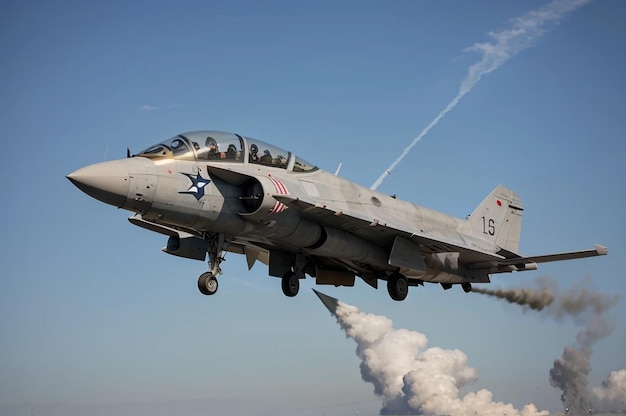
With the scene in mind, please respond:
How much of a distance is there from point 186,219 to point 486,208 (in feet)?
38.4

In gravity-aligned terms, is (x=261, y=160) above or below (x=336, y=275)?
above

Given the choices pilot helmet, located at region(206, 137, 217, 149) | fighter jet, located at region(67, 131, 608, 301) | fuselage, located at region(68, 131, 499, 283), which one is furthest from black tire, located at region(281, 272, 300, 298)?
pilot helmet, located at region(206, 137, 217, 149)

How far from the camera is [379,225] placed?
68.3ft

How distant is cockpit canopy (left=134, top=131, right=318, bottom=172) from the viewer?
1838 cm

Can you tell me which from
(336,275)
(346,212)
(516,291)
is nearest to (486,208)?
(516,291)

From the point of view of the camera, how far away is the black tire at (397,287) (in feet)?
75.4

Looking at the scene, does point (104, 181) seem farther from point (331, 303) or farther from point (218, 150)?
point (331, 303)

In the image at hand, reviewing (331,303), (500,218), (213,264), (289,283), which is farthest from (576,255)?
(331,303)

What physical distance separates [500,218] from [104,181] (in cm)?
1431

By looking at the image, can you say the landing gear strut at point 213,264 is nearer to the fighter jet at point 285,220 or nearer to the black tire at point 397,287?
the fighter jet at point 285,220

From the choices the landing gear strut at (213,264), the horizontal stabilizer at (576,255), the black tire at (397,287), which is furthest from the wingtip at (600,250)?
the landing gear strut at (213,264)

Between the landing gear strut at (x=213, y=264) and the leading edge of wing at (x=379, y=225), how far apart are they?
1.88 metres

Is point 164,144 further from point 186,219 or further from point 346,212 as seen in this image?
point 346,212

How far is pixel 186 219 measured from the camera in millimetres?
18312
